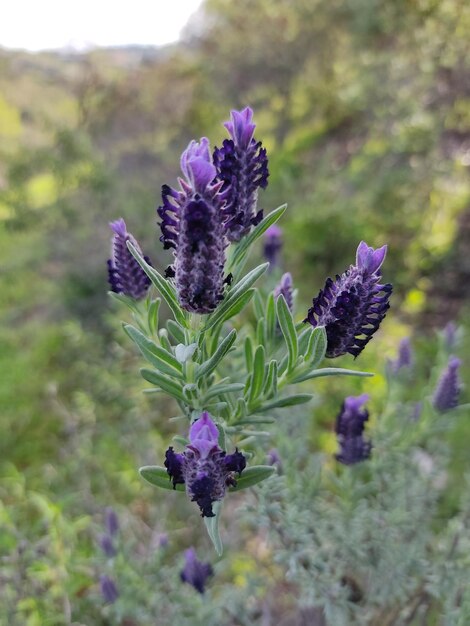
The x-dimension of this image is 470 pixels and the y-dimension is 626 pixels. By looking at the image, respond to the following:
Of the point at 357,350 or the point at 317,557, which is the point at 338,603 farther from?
the point at 357,350

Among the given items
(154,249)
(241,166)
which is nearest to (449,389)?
(241,166)

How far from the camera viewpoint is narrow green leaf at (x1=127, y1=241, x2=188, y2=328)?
72 cm

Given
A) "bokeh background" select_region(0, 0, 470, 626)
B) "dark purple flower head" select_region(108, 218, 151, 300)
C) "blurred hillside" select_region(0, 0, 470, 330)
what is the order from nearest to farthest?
"dark purple flower head" select_region(108, 218, 151, 300), "bokeh background" select_region(0, 0, 470, 626), "blurred hillside" select_region(0, 0, 470, 330)

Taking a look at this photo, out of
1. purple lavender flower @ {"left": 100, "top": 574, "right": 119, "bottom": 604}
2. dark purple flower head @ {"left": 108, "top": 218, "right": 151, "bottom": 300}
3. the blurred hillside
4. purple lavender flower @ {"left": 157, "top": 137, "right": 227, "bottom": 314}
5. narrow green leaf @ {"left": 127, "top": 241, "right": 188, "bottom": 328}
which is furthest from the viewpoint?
the blurred hillside

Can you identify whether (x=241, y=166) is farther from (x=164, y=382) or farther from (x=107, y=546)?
(x=107, y=546)

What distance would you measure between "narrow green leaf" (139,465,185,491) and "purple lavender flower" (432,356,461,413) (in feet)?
2.63

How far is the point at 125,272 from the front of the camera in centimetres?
87

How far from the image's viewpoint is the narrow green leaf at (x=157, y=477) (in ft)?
2.52

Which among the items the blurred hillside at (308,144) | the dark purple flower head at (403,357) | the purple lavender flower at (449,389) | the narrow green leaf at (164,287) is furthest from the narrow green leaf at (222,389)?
the blurred hillside at (308,144)

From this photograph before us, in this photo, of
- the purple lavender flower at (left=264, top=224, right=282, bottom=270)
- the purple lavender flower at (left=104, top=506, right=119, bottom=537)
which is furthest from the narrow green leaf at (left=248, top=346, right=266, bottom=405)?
the purple lavender flower at (left=104, top=506, right=119, bottom=537)

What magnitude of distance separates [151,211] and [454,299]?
2992mm

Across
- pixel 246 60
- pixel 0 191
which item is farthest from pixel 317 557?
pixel 246 60

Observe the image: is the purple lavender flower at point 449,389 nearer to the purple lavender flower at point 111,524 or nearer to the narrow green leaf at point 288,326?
the narrow green leaf at point 288,326

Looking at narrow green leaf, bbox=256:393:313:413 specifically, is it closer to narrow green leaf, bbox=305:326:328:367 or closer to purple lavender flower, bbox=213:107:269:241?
narrow green leaf, bbox=305:326:328:367
